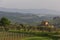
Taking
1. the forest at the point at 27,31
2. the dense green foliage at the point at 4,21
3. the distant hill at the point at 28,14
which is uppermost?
the distant hill at the point at 28,14

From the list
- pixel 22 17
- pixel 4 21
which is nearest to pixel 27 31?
pixel 22 17

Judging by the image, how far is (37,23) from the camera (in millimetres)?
2502

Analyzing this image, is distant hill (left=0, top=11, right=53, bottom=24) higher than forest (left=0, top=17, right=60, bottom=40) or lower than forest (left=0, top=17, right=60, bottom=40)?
higher

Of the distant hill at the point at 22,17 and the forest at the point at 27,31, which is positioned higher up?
the distant hill at the point at 22,17

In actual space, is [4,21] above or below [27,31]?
above

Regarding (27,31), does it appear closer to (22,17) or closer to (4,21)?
(22,17)

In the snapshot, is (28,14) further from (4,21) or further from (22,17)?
(4,21)

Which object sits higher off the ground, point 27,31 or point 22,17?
point 22,17

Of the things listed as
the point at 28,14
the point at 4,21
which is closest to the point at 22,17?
the point at 28,14

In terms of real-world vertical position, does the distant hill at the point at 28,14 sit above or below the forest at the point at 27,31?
above

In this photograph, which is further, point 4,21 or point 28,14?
point 28,14

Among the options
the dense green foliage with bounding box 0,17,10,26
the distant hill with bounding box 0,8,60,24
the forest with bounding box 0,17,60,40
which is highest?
the distant hill with bounding box 0,8,60,24

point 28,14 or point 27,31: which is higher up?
point 28,14

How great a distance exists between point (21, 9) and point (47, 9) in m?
0.27
